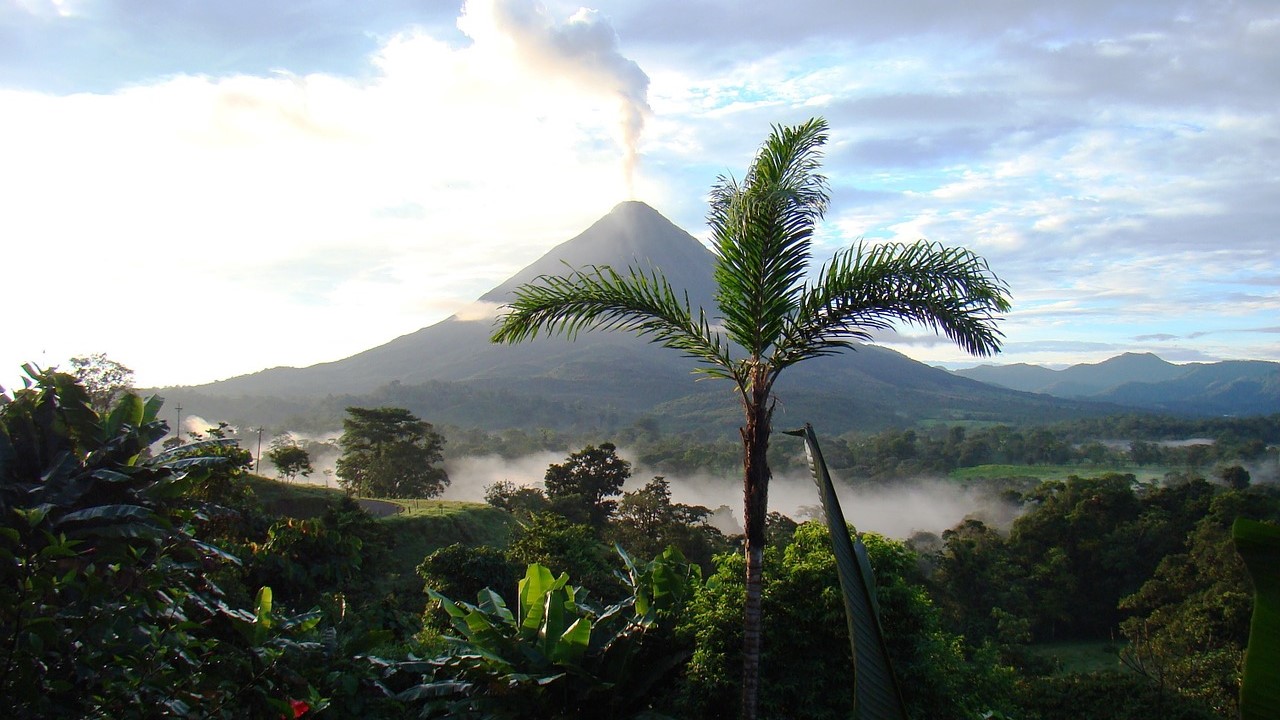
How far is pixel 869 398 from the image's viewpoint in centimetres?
13788

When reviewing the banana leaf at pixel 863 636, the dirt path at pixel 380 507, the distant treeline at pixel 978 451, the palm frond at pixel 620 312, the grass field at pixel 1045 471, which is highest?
the palm frond at pixel 620 312

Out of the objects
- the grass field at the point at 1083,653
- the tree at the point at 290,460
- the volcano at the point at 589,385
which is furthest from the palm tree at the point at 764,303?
the volcano at the point at 589,385

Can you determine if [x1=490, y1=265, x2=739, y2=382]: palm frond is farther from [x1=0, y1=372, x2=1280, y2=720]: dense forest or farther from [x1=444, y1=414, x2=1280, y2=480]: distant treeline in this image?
[x1=444, y1=414, x2=1280, y2=480]: distant treeline

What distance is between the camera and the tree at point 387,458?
127ft

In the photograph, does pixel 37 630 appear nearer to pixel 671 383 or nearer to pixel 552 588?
pixel 552 588

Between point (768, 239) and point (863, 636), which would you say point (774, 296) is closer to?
point (768, 239)

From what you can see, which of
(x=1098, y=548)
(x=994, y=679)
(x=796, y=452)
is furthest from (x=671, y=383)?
(x=994, y=679)

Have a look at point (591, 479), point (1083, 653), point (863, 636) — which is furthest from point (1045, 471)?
point (863, 636)

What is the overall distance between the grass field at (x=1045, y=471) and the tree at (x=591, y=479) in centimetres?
4189

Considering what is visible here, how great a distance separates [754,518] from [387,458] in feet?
121

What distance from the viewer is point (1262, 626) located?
1.08 meters

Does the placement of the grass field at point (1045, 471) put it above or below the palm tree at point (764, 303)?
below

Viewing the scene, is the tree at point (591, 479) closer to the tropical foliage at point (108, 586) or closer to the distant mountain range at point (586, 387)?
the tropical foliage at point (108, 586)

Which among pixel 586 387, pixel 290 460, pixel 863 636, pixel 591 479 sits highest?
pixel 586 387
